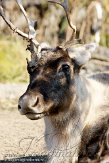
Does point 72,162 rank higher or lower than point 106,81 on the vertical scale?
lower

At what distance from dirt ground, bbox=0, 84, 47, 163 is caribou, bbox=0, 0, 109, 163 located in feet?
2.45

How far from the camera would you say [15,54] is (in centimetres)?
1602

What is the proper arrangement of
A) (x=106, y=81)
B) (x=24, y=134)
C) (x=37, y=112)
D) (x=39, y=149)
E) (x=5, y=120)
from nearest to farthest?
(x=37, y=112)
(x=106, y=81)
(x=39, y=149)
(x=24, y=134)
(x=5, y=120)

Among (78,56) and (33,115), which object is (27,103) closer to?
(33,115)

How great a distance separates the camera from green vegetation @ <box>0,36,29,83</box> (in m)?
15.1

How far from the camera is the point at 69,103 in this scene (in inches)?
265

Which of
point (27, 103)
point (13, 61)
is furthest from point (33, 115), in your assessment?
point (13, 61)

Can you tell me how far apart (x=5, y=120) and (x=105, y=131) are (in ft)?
15.8

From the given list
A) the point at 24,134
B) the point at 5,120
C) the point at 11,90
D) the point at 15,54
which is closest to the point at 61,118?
the point at 24,134

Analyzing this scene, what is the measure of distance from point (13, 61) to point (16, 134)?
5843 mm

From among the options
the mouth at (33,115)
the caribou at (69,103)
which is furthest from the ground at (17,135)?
the mouth at (33,115)

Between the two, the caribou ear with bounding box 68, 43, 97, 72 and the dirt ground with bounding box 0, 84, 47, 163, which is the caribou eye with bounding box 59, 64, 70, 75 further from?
the dirt ground with bounding box 0, 84, 47, 163

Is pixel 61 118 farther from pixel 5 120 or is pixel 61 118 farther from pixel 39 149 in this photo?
pixel 5 120

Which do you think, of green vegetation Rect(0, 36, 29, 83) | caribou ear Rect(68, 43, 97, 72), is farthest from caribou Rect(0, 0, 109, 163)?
green vegetation Rect(0, 36, 29, 83)
